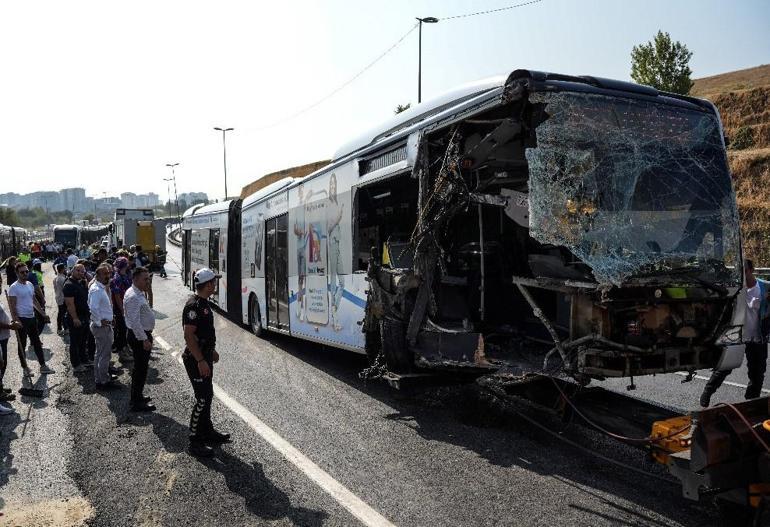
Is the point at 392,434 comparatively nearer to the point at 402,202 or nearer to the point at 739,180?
the point at 402,202

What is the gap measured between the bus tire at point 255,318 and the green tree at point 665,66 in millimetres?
38779

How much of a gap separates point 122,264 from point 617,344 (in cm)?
884

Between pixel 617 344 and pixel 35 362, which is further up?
pixel 617 344

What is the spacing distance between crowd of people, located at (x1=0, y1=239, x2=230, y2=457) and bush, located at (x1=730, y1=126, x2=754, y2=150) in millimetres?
39252

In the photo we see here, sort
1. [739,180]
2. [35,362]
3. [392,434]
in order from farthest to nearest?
1. [739,180]
2. [35,362]
3. [392,434]

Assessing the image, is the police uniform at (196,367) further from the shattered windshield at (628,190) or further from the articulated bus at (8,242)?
the articulated bus at (8,242)

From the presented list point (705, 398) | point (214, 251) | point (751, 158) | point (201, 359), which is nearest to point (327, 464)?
point (201, 359)

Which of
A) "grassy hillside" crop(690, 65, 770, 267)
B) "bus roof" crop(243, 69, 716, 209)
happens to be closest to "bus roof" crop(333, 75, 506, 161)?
"bus roof" crop(243, 69, 716, 209)

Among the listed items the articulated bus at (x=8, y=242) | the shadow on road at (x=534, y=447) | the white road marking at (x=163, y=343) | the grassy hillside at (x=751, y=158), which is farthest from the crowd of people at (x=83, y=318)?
the articulated bus at (x=8, y=242)

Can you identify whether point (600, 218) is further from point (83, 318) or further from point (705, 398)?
point (83, 318)

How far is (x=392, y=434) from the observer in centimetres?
640

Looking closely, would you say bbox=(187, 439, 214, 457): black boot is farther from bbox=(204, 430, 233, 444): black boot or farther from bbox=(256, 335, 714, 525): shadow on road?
bbox=(256, 335, 714, 525): shadow on road

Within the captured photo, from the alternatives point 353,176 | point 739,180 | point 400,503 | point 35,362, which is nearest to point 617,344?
→ point 400,503

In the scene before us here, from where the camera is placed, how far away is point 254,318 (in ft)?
46.6
